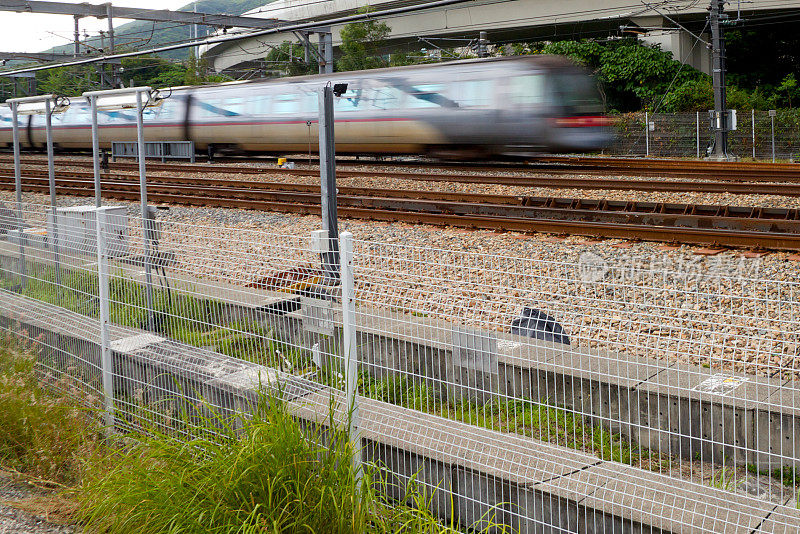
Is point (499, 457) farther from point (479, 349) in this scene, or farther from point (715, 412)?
point (715, 412)

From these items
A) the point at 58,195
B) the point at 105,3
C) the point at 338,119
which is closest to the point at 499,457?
the point at 58,195

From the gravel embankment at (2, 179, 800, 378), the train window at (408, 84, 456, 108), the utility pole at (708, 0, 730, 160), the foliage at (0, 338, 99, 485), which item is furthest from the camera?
the utility pole at (708, 0, 730, 160)

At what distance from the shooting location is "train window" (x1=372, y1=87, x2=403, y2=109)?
2227 cm

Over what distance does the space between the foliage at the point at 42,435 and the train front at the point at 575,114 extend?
16.2m

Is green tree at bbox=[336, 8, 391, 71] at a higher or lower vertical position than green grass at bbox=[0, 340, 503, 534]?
higher

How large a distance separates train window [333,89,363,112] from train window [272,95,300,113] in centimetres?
128

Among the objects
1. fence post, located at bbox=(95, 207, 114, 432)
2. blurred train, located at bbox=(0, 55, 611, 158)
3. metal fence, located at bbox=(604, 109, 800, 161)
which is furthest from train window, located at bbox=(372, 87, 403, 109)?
fence post, located at bbox=(95, 207, 114, 432)

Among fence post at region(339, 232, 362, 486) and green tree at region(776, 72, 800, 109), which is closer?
fence post at region(339, 232, 362, 486)

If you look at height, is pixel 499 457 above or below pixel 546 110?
below

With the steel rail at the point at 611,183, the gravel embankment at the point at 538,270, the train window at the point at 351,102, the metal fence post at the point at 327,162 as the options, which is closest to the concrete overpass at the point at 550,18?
the train window at the point at 351,102

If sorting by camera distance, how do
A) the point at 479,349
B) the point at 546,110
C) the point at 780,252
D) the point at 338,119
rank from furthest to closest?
the point at 338,119 → the point at 546,110 → the point at 780,252 → the point at 479,349

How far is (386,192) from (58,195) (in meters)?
9.11

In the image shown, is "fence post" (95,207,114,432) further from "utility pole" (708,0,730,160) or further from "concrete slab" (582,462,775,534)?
"utility pole" (708,0,730,160)

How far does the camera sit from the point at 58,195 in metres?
19.9
